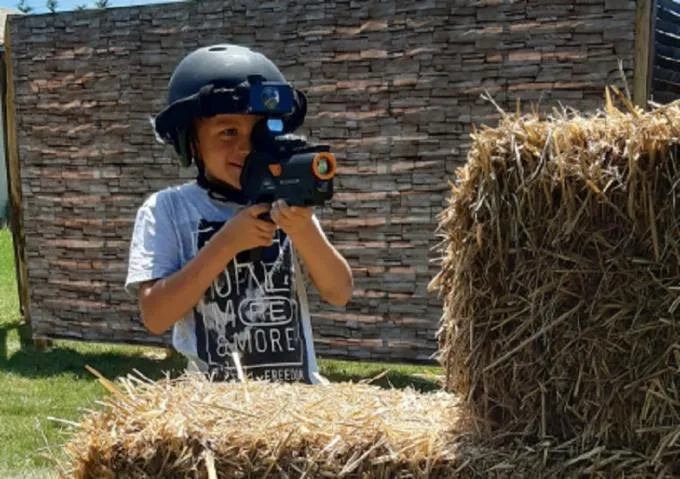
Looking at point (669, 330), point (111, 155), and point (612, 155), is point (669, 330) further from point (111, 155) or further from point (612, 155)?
point (111, 155)

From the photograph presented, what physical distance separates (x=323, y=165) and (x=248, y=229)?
0.28 metres

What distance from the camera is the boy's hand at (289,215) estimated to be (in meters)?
2.10

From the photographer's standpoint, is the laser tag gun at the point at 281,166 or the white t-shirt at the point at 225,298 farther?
the white t-shirt at the point at 225,298

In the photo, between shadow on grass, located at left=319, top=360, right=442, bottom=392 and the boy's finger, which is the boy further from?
shadow on grass, located at left=319, top=360, right=442, bottom=392

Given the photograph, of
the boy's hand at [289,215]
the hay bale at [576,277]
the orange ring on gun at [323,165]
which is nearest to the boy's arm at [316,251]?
the boy's hand at [289,215]

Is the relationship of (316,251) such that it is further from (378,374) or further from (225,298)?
(378,374)

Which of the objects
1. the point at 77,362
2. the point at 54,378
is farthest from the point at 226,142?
the point at 77,362

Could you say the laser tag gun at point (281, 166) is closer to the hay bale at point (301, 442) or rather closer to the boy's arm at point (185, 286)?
the boy's arm at point (185, 286)

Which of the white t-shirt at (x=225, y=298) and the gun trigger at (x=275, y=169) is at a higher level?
the gun trigger at (x=275, y=169)

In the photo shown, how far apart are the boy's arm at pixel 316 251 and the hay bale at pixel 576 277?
0.55 m

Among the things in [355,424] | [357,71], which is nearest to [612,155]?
[355,424]

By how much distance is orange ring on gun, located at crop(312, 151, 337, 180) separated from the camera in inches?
78.5

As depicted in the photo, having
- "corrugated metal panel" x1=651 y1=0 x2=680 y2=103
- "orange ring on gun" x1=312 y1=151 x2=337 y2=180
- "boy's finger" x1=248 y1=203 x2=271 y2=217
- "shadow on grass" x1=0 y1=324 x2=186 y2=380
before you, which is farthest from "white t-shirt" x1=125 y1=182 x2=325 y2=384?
"shadow on grass" x1=0 y1=324 x2=186 y2=380

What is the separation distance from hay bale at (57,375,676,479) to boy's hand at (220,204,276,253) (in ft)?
1.29
